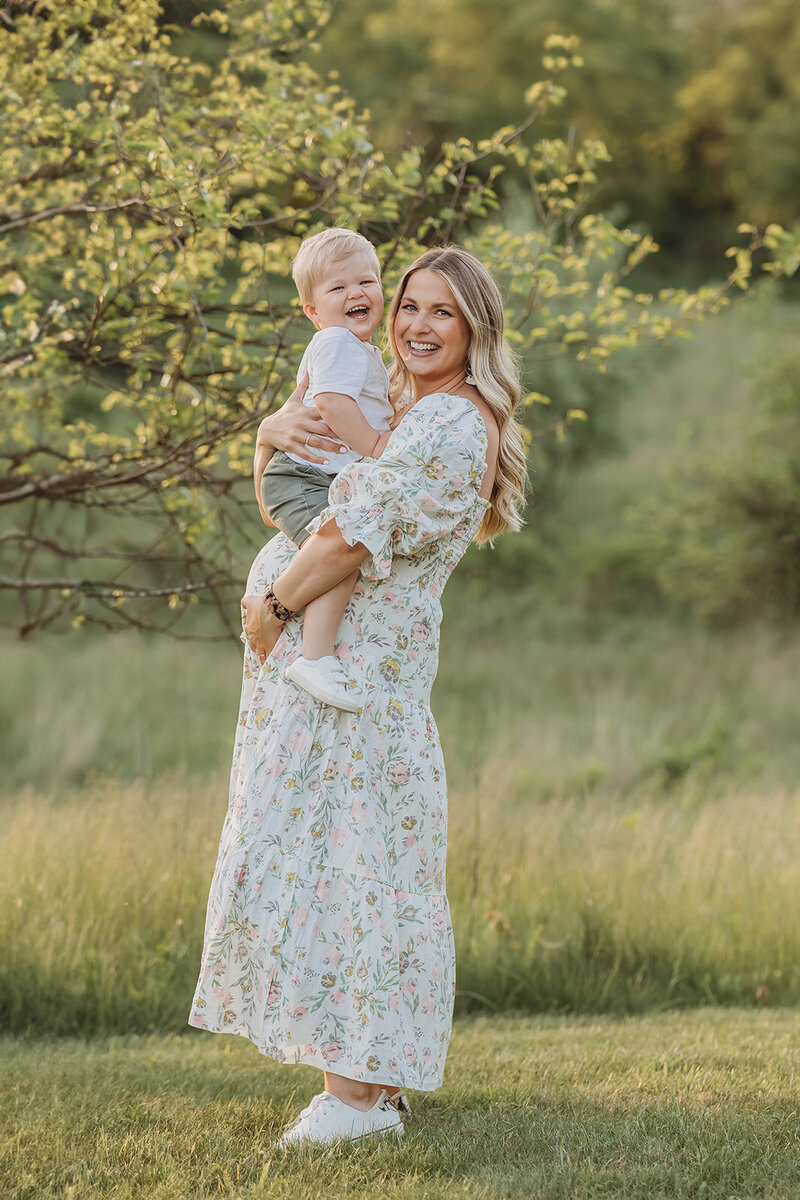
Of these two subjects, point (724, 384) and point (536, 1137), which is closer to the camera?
point (536, 1137)

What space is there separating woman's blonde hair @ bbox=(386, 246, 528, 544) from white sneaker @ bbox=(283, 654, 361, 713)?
25.0 inches

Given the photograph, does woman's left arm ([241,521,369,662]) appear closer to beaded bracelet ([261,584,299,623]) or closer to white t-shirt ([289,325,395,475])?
beaded bracelet ([261,584,299,623])

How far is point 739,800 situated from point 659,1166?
4.72 metres

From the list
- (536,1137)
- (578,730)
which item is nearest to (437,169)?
(536,1137)

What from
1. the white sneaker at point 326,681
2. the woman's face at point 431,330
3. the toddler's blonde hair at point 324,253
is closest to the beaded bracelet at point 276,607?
the white sneaker at point 326,681

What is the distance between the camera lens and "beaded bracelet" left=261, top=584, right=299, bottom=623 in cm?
298

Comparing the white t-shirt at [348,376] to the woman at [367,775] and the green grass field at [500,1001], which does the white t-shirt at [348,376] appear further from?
the green grass field at [500,1001]

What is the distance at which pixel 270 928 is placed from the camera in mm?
2875

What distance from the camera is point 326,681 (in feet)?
9.52

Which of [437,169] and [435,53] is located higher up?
[435,53]

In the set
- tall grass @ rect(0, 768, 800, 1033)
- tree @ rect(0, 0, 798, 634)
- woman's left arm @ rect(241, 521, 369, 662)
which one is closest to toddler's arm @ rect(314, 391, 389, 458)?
woman's left arm @ rect(241, 521, 369, 662)

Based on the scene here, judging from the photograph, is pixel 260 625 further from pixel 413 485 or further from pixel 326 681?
pixel 413 485

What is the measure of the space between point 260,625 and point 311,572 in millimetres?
211

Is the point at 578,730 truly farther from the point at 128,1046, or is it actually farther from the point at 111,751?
the point at 128,1046
